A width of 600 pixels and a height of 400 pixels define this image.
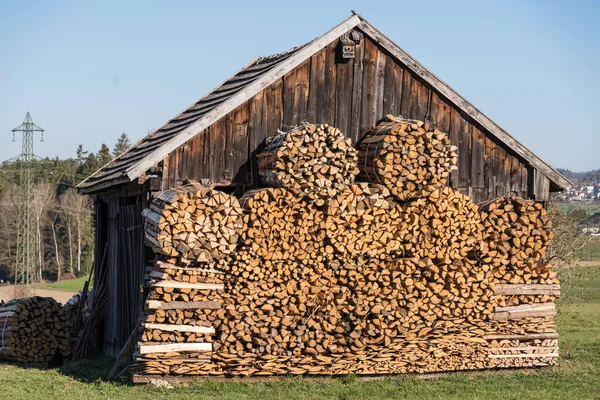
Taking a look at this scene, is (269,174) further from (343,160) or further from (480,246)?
(480,246)

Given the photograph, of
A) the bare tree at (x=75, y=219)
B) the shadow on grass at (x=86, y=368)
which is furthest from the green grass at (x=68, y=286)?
the shadow on grass at (x=86, y=368)

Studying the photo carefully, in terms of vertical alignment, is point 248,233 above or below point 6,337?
above

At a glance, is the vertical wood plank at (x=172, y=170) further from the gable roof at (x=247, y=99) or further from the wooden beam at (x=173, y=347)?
the wooden beam at (x=173, y=347)

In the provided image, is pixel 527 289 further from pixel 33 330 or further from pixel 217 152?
pixel 33 330

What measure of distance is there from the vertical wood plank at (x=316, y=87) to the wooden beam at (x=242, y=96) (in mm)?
176

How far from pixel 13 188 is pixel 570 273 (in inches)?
2970

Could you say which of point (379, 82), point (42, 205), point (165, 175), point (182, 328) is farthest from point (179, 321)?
point (42, 205)

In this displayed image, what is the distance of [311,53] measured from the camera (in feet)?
53.4

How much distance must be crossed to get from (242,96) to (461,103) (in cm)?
413

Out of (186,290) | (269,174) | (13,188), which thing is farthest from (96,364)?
(13,188)

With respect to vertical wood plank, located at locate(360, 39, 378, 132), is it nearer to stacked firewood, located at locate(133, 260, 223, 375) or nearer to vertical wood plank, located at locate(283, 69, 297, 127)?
vertical wood plank, located at locate(283, 69, 297, 127)

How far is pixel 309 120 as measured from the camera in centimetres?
1641

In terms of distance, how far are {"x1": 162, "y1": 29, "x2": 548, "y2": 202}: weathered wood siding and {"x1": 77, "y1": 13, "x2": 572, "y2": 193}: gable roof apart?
189mm

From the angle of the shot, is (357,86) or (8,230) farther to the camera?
(8,230)
